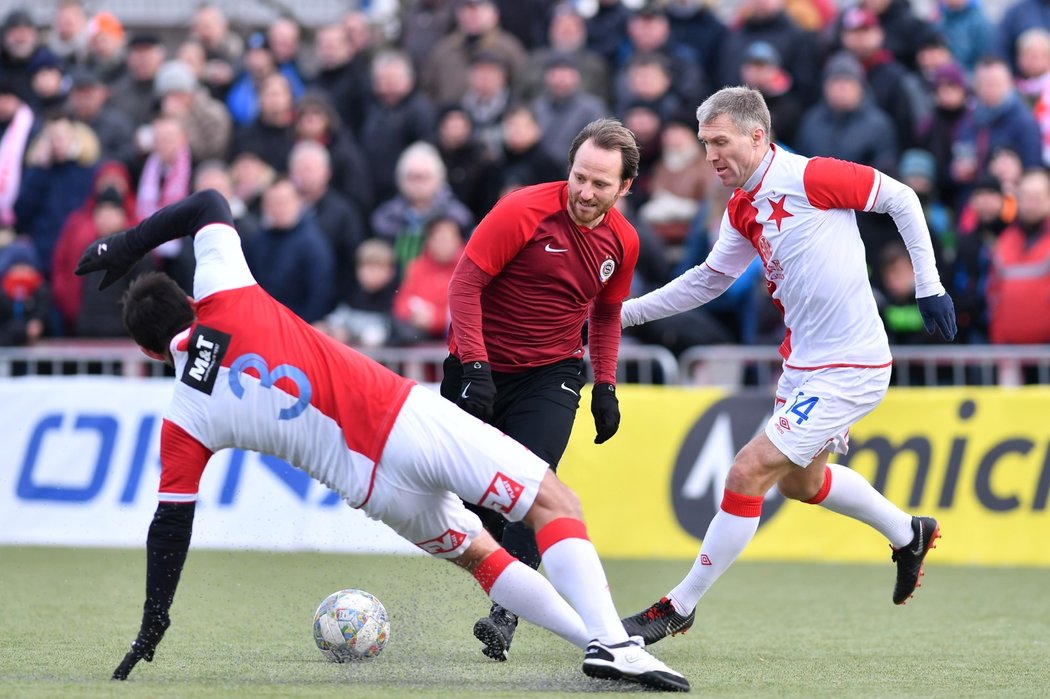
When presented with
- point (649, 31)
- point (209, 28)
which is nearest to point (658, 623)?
point (649, 31)

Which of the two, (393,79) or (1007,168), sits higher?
(393,79)

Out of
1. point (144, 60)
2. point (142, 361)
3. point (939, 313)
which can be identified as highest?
point (144, 60)

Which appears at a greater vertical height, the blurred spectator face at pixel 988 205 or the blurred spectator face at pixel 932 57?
the blurred spectator face at pixel 932 57

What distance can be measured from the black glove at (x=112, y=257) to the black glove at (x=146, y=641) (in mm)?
1373

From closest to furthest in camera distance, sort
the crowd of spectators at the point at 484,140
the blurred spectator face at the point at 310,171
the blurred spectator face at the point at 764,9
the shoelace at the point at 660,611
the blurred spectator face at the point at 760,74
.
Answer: the shoelace at the point at 660,611 → the crowd of spectators at the point at 484,140 → the blurred spectator face at the point at 760,74 → the blurred spectator face at the point at 310,171 → the blurred spectator face at the point at 764,9

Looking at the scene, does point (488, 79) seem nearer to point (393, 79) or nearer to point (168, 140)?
point (393, 79)

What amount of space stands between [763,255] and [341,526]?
544cm

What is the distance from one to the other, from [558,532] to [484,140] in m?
9.02

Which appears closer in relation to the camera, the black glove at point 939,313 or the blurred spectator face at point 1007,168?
the black glove at point 939,313

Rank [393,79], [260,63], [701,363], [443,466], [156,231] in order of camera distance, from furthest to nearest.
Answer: [260,63]
[393,79]
[701,363]
[156,231]
[443,466]

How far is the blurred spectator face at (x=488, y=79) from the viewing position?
14.8 m

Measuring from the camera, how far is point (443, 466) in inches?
242

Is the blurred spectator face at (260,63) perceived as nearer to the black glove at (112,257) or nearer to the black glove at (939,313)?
the black glove at (112,257)

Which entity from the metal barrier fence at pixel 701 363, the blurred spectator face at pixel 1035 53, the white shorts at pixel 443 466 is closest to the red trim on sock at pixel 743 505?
the white shorts at pixel 443 466
